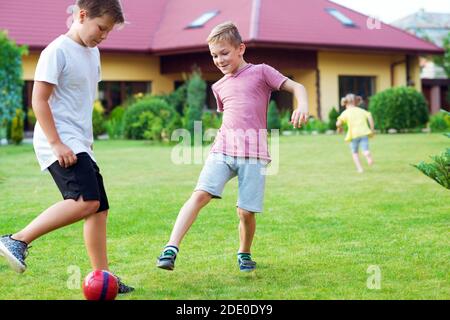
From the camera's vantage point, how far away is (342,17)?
34.4 m

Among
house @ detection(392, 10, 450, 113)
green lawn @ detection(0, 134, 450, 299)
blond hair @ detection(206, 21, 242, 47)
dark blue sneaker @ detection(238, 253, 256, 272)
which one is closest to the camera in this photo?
green lawn @ detection(0, 134, 450, 299)

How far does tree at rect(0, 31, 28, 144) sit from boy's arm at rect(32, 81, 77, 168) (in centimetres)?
1898

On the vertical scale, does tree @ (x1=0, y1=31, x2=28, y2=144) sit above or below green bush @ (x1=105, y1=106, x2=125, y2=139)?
above

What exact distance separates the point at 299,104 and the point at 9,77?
19452 millimetres

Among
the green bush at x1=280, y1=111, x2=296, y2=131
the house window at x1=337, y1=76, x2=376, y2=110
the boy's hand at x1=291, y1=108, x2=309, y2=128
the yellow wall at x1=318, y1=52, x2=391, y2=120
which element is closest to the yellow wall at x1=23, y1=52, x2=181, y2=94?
the green bush at x1=280, y1=111, x2=296, y2=131

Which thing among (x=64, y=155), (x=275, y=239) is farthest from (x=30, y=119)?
(x=64, y=155)

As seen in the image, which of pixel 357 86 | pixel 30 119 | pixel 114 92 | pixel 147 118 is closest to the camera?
pixel 147 118

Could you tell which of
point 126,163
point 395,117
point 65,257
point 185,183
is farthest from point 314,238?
point 395,117

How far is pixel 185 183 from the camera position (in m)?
12.0

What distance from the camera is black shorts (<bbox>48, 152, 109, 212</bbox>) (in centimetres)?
480

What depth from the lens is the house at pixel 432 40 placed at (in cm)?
4294

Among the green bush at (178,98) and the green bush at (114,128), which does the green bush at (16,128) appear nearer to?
the green bush at (114,128)

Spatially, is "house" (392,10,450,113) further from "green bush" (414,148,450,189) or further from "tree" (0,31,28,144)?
"green bush" (414,148,450,189)

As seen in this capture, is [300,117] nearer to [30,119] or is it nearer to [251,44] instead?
[251,44]
